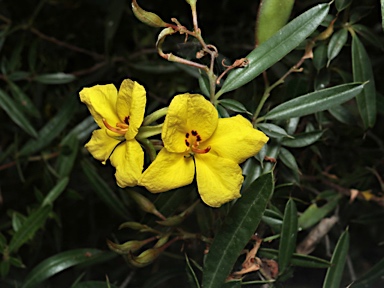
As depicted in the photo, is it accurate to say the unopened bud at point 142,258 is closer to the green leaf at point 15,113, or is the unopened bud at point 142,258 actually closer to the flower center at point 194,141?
the flower center at point 194,141

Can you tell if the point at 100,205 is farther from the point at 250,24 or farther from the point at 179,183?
the point at 179,183

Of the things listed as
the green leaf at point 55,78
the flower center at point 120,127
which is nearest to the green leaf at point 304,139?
the flower center at point 120,127

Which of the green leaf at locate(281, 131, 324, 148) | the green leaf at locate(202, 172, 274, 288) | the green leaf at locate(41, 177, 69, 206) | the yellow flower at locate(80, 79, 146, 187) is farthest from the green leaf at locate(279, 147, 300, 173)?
the green leaf at locate(41, 177, 69, 206)

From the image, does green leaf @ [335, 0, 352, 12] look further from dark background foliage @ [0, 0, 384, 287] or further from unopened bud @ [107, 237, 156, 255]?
unopened bud @ [107, 237, 156, 255]

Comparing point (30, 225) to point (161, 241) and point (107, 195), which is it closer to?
point (107, 195)

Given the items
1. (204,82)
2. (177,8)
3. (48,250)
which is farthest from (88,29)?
(204,82)

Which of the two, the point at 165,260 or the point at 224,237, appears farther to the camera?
the point at 165,260
